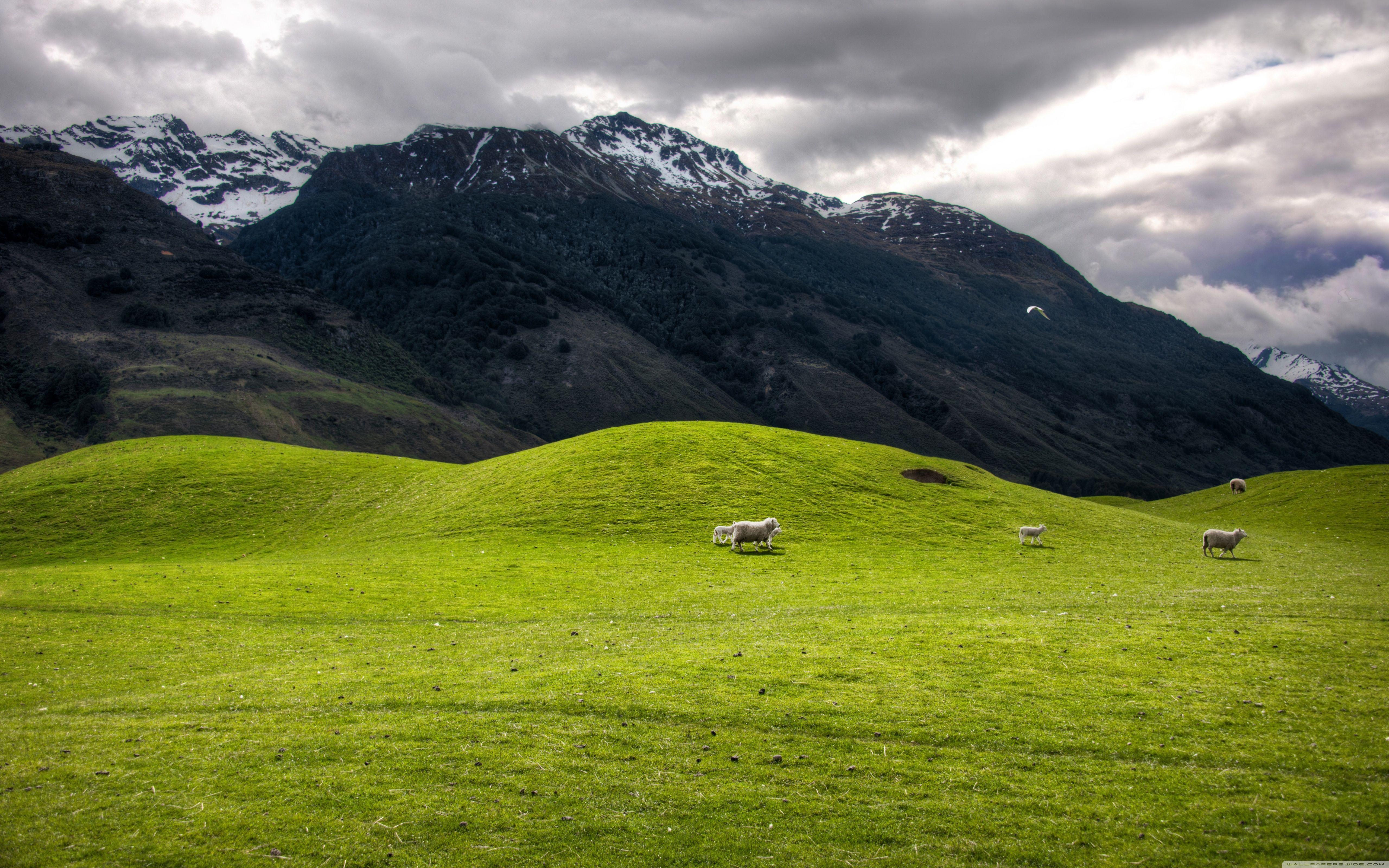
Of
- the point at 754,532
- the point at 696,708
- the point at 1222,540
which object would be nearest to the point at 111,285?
the point at 754,532

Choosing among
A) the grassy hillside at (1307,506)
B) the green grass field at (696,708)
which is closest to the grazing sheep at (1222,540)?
the green grass field at (696,708)

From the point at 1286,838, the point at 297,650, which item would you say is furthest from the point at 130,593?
the point at 1286,838

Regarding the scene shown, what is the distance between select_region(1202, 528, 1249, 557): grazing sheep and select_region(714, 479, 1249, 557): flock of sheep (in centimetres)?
1

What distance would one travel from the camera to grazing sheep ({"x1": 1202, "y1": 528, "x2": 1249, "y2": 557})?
34.3 metres

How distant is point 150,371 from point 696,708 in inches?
7577

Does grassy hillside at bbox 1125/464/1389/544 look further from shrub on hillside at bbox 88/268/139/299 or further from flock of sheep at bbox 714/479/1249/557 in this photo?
shrub on hillside at bbox 88/268/139/299

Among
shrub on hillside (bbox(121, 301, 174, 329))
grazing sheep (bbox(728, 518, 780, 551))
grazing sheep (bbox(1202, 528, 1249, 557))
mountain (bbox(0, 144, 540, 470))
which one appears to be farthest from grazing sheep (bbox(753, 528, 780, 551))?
shrub on hillside (bbox(121, 301, 174, 329))

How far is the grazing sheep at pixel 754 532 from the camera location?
3444cm

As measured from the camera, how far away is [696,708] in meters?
13.6

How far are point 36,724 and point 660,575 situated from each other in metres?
19.9

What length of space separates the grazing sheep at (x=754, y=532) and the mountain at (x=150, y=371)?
459 feet

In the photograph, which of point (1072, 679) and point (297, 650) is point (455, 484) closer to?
point (297, 650)

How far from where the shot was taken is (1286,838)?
9125 mm

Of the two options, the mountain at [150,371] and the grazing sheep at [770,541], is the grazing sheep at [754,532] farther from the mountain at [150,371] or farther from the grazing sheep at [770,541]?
the mountain at [150,371]
